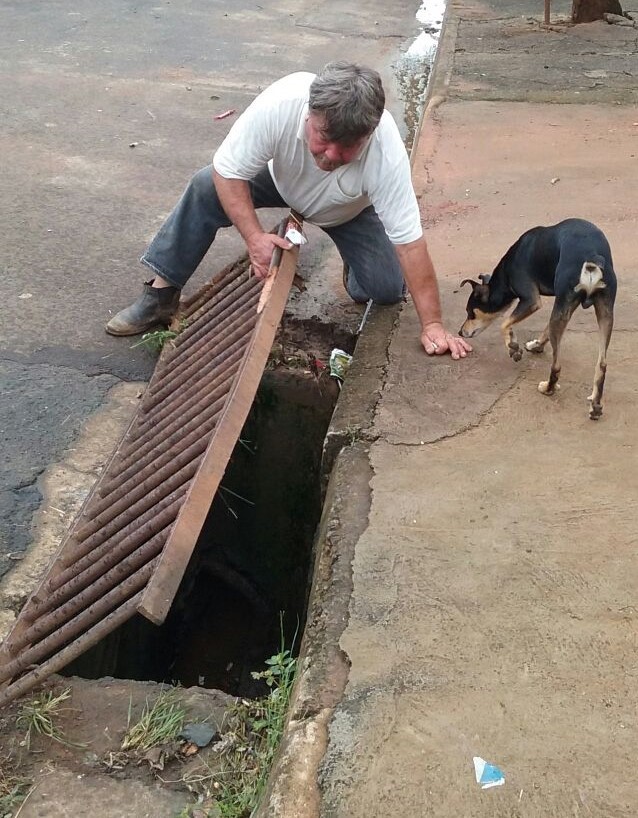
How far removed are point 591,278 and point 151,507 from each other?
1.71 m

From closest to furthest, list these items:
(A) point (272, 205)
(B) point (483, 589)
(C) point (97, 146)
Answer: (B) point (483, 589), (A) point (272, 205), (C) point (97, 146)

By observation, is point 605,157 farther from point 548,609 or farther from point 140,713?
point 140,713

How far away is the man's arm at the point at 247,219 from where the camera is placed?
12.0 ft

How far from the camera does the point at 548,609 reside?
2518 mm

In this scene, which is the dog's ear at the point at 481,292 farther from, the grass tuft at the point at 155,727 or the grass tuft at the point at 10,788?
the grass tuft at the point at 10,788

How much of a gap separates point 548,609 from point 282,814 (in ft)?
3.16

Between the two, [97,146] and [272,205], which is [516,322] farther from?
[97,146]

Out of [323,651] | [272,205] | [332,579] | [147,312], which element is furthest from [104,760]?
[272,205]

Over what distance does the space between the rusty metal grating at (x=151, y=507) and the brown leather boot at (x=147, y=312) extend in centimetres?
49

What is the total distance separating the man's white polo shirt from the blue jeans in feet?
1.01

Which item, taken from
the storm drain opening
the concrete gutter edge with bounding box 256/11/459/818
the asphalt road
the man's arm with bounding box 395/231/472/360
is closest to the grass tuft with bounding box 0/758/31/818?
the concrete gutter edge with bounding box 256/11/459/818

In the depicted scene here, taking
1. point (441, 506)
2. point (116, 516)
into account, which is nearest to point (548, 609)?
point (441, 506)

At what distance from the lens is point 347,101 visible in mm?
3133

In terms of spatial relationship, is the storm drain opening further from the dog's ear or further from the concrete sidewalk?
the dog's ear
